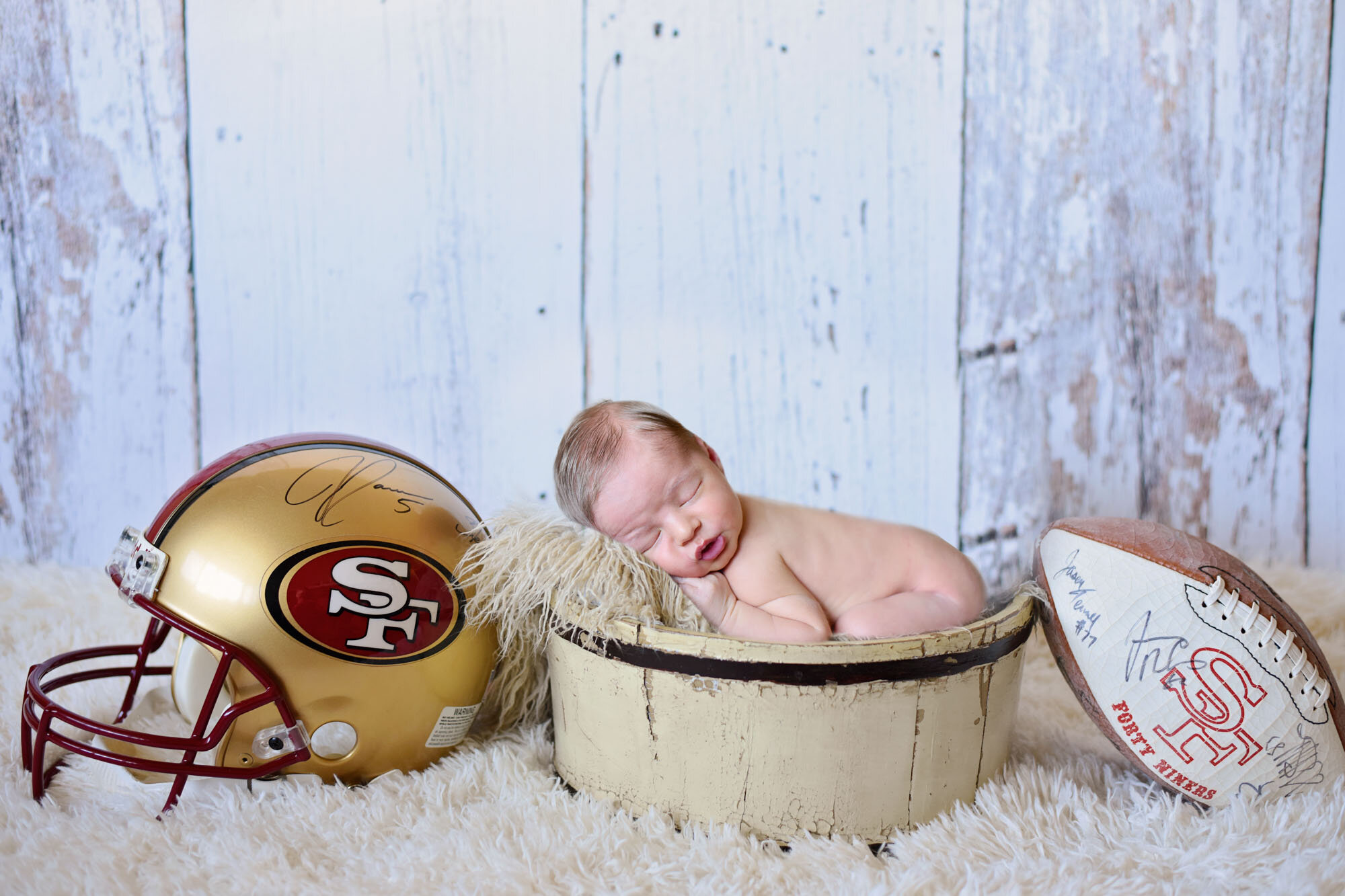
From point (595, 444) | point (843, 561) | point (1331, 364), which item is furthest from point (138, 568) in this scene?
point (1331, 364)

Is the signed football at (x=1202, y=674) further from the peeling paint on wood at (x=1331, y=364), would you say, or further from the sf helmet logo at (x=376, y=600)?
the peeling paint on wood at (x=1331, y=364)

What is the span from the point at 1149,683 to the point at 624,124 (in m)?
1.17

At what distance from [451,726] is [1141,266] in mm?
1329

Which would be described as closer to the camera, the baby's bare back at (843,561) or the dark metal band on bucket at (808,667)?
the dark metal band on bucket at (808,667)

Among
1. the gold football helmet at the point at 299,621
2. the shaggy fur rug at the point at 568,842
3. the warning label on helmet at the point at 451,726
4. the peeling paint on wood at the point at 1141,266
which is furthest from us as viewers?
the peeling paint on wood at the point at 1141,266

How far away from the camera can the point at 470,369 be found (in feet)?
5.62

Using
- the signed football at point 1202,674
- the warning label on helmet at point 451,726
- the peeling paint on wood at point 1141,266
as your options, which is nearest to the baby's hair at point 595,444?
the warning label on helmet at point 451,726

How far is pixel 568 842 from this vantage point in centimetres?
94

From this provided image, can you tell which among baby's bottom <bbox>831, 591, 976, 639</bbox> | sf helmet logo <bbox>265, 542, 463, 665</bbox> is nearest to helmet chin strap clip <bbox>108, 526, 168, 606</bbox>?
sf helmet logo <bbox>265, 542, 463, 665</bbox>

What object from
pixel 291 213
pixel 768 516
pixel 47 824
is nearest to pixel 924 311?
pixel 768 516

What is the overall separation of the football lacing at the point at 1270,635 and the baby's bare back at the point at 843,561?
0.24 m

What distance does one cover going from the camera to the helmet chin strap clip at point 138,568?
97 cm
